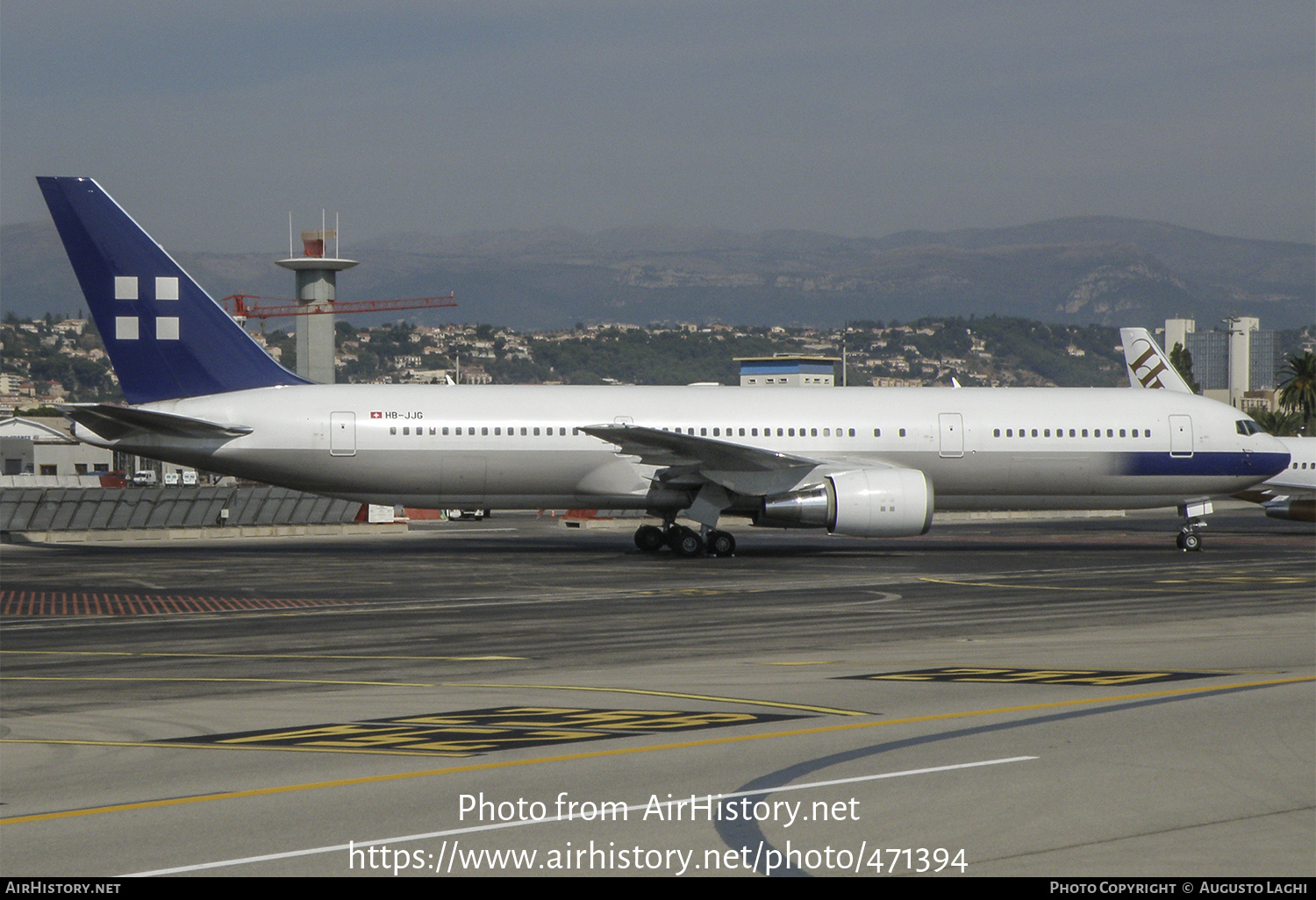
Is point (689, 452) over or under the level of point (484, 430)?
under

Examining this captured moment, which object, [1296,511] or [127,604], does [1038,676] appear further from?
[1296,511]

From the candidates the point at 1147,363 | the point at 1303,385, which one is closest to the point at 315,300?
the point at 1147,363

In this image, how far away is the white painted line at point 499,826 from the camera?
281 inches

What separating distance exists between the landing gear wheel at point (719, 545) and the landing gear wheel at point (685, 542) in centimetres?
26

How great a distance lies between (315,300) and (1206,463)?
9091cm

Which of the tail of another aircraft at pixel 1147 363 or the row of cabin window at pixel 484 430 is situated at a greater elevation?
the tail of another aircraft at pixel 1147 363

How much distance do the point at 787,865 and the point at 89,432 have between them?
27334 mm

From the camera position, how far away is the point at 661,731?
36.0ft

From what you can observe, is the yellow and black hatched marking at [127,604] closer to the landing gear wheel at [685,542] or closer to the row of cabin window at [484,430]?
the row of cabin window at [484,430]

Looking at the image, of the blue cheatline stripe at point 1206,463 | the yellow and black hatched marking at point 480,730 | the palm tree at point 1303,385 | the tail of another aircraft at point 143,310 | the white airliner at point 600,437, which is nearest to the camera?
the yellow and black hatched marking at point 480,730

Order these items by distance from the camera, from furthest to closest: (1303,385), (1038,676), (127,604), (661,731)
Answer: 1. (1303,385)
2. (127,604)
3. (1038,676)
4. (661,731)

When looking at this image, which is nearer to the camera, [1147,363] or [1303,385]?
[1147,363]

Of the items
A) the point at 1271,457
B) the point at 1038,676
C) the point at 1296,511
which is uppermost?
the point at 1271,457

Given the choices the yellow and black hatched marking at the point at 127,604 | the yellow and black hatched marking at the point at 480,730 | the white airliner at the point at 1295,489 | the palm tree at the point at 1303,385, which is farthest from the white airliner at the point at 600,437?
the palm tree at the point at 1303,385
